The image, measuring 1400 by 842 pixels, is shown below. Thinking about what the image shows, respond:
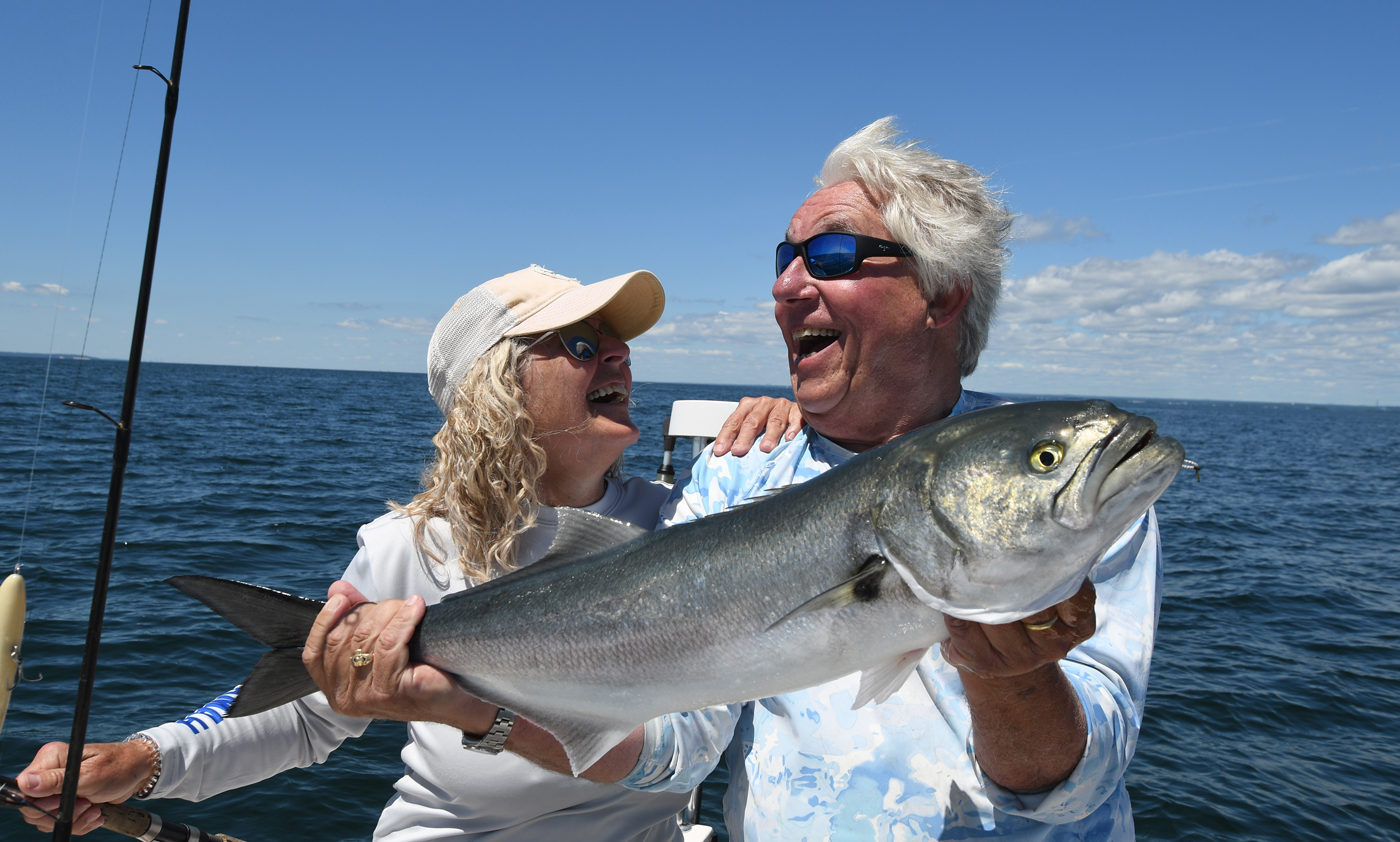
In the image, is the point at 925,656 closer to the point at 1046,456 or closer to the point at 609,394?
the point at 1046,456

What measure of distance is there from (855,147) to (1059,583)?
7.64ft

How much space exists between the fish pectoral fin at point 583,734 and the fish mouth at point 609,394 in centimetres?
171

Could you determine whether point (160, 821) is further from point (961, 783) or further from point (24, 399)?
point (24, 399)

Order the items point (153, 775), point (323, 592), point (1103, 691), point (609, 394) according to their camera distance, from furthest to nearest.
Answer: point (323, 592) → point (609, 394) → point (153, 775) → point (1103, 691)

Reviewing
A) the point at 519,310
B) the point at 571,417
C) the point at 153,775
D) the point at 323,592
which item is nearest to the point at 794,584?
the point at 571,417

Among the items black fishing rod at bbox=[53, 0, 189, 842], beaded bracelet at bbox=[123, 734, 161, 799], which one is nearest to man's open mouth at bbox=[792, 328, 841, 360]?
black fishing rod at bbox=[53, 0, 189, 842]

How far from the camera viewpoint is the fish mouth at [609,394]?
391cm

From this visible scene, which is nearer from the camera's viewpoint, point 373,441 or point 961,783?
point 961,783

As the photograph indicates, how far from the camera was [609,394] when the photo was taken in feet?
13.1

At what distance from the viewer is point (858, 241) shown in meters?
3.41

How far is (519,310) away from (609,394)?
59cm

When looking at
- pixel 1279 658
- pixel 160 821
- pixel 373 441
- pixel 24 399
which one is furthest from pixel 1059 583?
pixel 24 399

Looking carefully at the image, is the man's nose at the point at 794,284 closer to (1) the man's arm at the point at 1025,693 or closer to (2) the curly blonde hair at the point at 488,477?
(2) the curly blonde hair at the point at 488,477

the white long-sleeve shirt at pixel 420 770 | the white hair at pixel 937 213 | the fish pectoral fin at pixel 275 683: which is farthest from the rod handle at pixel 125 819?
the white hair at pixel 937 213
